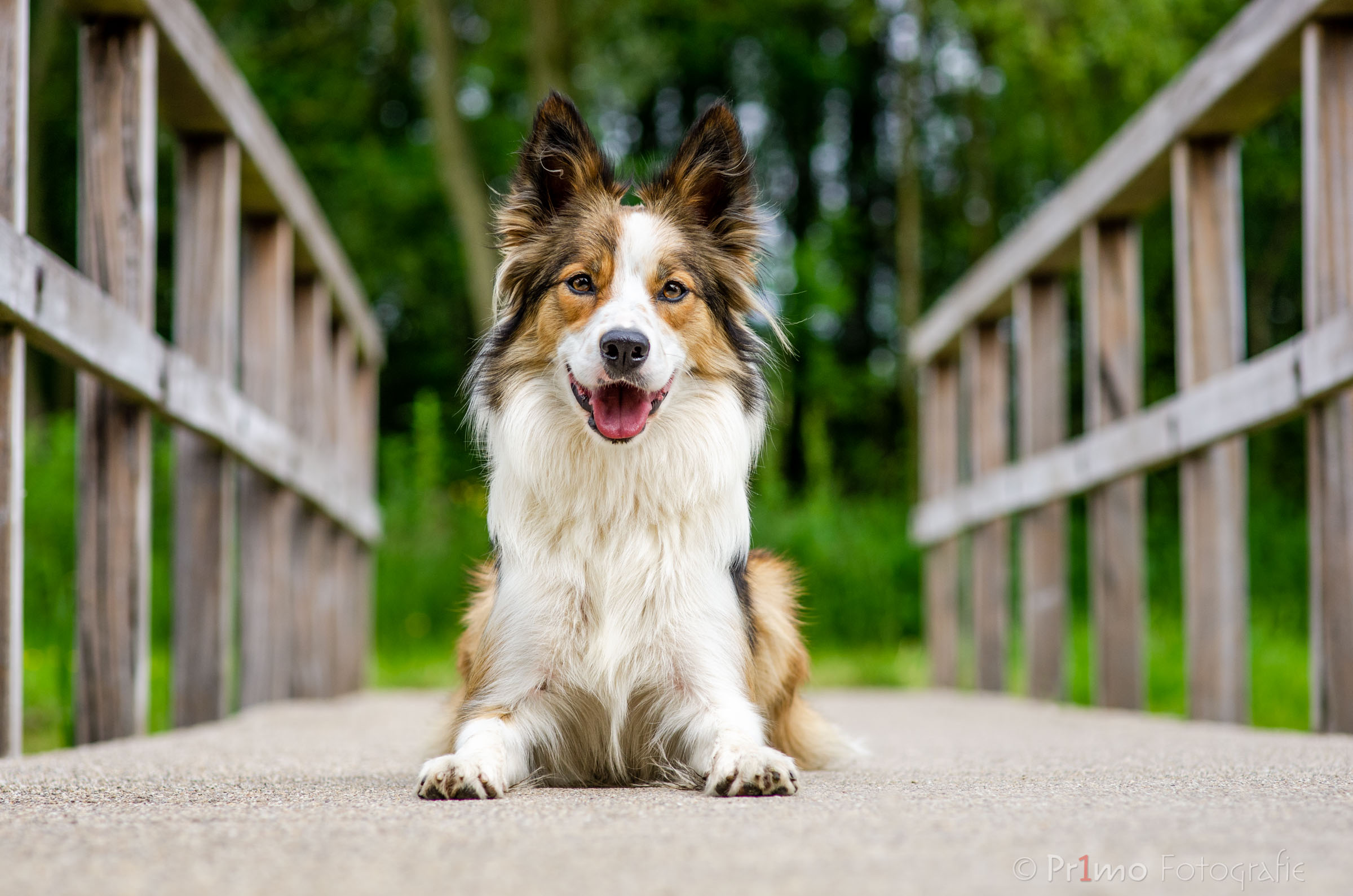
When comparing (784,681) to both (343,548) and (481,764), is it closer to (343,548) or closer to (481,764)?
(481,764)

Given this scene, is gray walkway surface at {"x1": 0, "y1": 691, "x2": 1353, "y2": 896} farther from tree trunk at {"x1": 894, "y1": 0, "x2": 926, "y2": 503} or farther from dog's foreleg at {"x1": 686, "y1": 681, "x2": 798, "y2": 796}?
tree trunk at {"x1": 894, "y1": 0, "x2": 926, "y2": 503}

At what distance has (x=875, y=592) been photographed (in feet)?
29.1

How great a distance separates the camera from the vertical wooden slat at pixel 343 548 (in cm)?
700

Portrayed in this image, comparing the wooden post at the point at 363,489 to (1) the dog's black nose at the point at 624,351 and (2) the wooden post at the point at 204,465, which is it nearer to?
(2) the wooden post at the point at 204,465

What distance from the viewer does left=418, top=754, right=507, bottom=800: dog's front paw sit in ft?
7.99

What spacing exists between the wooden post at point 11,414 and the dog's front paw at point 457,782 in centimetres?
104

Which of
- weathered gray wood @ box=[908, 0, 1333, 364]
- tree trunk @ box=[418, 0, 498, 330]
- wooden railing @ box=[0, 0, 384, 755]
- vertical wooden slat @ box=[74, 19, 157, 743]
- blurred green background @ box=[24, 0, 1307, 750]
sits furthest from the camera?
tree trunk @ box=[418, 0, 498, 330]

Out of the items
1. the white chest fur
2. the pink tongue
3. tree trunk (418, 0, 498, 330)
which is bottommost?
the white chest fur

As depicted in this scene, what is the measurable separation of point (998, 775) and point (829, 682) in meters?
4.97

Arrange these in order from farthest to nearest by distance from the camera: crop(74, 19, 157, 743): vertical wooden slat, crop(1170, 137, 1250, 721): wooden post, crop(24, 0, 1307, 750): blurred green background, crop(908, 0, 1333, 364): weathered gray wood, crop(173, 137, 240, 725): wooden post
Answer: crop(24, 0, 1307, 750): blurred green background, crop(173, 137, 240, 725): wooden post, crop(1170, 137, 1250, 721): wooden post, crop(908, 0, 1333, 364): weathered gray wood, crop(74, 19, 157, 743): vertical wooden slat

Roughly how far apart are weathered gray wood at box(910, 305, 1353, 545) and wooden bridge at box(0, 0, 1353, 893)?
2 cm

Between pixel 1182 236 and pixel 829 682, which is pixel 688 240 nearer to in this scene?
pixel 1182 236

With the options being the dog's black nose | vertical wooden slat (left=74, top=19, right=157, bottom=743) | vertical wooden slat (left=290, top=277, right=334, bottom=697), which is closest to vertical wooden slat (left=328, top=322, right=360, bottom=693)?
vertical wooden slat (left=290, top=277, right=334, bottom=697)

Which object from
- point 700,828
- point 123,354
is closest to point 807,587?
point 123,354
